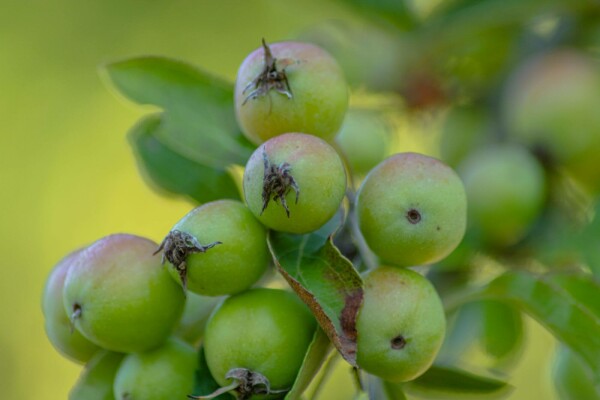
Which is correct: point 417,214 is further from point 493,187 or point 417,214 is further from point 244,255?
point 493,187

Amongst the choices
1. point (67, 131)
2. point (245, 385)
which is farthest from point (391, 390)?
point (67, 131)

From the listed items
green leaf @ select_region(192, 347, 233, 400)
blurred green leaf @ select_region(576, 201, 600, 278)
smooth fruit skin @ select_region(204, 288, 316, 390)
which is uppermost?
smooth fruit skin @ select_region(204, 288, 316, 390)

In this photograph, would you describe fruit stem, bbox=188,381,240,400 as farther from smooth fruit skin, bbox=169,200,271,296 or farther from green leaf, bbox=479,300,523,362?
green leaf, bbox=479,300,523,362

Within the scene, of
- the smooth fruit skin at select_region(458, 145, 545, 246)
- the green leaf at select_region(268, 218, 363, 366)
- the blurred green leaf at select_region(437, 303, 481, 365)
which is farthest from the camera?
the blurred green leaf at select_region(437, 303, 481, 365)

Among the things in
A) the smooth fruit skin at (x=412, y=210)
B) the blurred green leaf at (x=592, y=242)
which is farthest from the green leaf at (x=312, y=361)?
the blurred green leaf at (x=592, y=242)

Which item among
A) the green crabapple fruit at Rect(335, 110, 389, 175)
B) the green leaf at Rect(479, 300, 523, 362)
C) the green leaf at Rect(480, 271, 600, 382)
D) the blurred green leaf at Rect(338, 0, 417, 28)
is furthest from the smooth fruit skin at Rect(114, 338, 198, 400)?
the blurred green leaf at Rect(338, 0, 417, 28)

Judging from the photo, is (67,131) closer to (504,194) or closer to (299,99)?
(504,194)
